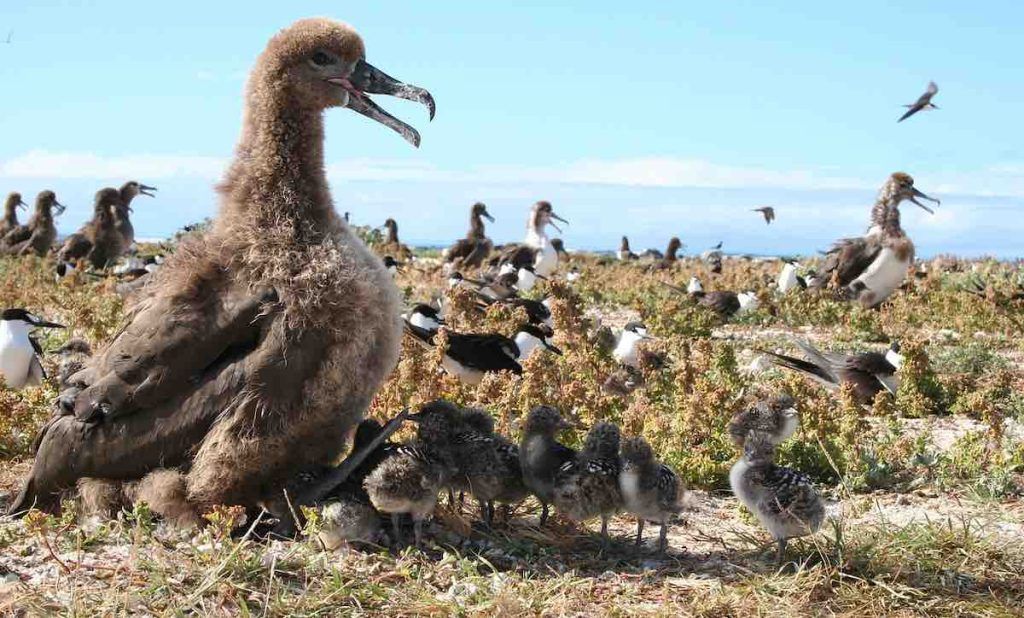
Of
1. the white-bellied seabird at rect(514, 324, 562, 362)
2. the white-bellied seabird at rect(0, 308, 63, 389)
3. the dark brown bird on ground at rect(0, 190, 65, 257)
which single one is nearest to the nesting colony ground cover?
the white-bellied seabird at rect(0, 308, 63, 389)

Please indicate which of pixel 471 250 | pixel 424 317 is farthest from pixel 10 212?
pixel 424 317

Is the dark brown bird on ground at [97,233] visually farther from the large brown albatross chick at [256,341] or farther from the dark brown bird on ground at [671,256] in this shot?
the large brown albatross chick at [256,341]

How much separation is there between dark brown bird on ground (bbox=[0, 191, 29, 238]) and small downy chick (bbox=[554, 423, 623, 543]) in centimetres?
2186

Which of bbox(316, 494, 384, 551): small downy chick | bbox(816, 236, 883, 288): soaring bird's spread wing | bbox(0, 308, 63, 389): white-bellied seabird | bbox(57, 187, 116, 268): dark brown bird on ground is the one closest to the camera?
bbox(316, 494, 384, 551): small downy chick

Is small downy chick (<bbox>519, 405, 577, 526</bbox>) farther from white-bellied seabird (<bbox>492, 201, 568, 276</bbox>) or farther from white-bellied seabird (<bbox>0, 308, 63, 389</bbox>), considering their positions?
white-bellied seabird (<bbox>492, 201, 568, 276</bbox>)

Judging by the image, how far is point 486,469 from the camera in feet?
17.2

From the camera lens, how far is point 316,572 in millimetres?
4496

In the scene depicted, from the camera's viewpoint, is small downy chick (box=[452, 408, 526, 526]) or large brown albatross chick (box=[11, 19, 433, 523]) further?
small downy chick (box=[452, 408, 526, 526])

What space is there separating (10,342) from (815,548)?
7.59 metres

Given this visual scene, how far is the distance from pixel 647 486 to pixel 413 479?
1039 mm

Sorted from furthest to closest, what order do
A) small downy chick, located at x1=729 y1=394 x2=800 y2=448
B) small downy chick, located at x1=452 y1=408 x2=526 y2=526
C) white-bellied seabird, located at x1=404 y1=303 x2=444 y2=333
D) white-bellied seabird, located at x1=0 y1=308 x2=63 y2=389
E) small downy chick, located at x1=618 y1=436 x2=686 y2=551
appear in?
white-bellied seabird, located at x1=404 y1=303 x2=444 y2=333
white-bellied seabird, located at x1=0 y1=308 x2=63 y2=389
small downy chick, located at x1=729 y1=394 x2=800 y2=448
small downy chick, located at x1=452 y1=408 x2=526 y2=526
small downy chick, located at x1=618 y1=436 x2=686 y2=551

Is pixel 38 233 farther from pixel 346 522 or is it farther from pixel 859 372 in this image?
pixel 346 522

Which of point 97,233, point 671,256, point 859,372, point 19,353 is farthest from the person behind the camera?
point 671,256

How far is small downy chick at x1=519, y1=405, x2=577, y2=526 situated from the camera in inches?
204
